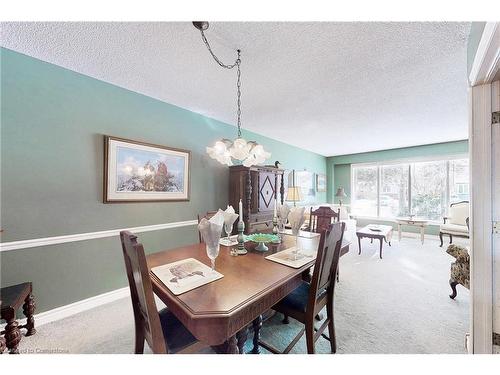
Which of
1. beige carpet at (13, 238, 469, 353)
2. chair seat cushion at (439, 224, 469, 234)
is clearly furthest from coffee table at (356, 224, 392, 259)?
chair seat cushion at (439, 224, 469, 234)

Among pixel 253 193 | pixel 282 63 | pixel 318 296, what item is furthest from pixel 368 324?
pixel 282 63

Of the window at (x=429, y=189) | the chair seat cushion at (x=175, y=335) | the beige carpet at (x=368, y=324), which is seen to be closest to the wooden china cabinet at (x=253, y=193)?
the beige carpet at (x=368, y=324)

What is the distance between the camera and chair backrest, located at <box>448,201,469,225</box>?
13.8ft

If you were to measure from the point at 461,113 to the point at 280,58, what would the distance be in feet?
10.4

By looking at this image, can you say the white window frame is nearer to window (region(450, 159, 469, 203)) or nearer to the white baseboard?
window (region(450, 159, 469, 203))

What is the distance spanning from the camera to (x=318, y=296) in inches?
55.8

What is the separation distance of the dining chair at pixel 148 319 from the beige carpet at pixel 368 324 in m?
0.68

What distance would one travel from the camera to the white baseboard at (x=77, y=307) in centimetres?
178

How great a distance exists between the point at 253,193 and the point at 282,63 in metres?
1.96

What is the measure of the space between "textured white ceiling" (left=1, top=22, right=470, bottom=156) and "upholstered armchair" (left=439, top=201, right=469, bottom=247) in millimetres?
2282

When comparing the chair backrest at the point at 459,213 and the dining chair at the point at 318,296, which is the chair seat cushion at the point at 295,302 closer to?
the dining chair at the point at 318,296

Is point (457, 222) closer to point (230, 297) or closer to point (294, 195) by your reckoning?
point (294, 195)

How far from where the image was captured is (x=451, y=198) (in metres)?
4.88

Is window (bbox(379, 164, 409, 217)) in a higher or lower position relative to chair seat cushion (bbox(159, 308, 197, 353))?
higher
